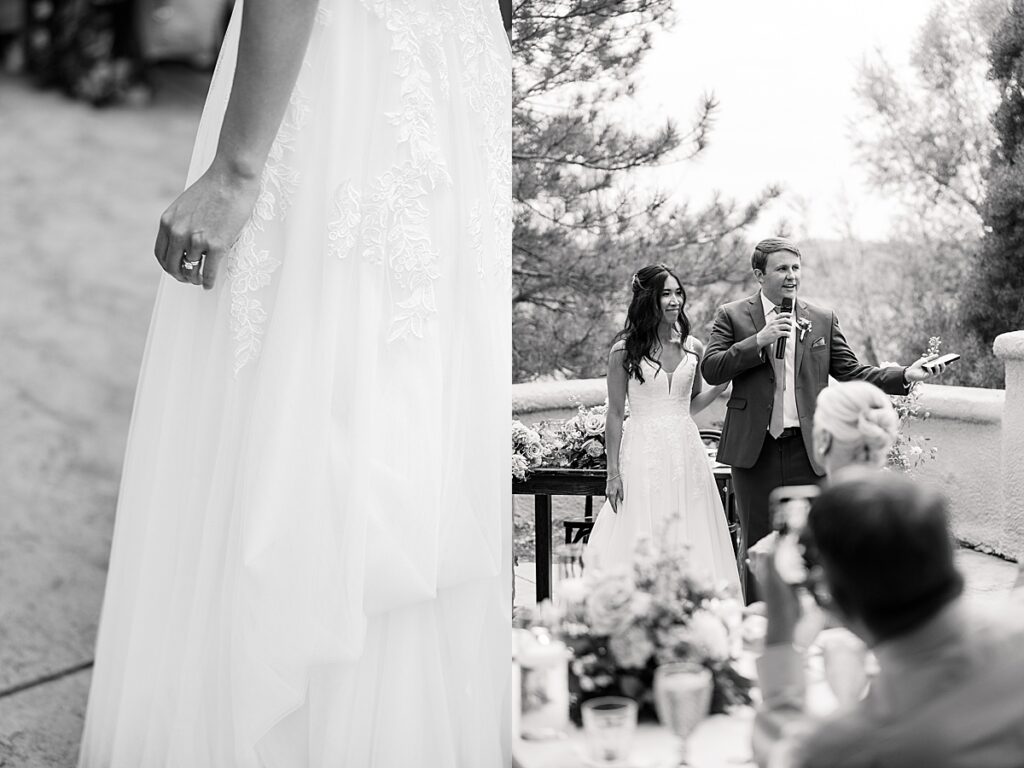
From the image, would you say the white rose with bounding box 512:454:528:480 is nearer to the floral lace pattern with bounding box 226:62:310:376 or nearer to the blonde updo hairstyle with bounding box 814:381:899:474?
the floral lace pattern with bounding box 226:62:310:376

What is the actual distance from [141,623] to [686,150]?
6.35 m

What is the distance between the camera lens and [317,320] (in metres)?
1.34

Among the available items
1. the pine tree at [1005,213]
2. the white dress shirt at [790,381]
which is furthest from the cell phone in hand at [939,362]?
the pine tree at [1005,213]

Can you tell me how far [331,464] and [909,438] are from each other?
5.28 metres

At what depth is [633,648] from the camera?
1107mm

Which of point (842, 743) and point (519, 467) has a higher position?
point (519, 467)

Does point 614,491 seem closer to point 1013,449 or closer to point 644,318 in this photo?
point 644,318

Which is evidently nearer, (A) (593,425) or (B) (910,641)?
(B) (910,641)

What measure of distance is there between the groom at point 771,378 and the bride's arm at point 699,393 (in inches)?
19.2

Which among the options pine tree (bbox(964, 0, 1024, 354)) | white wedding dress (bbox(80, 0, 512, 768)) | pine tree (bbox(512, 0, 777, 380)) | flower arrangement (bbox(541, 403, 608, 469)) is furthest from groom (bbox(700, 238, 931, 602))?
pine tree (bbox(964, 0, 1024, 354))

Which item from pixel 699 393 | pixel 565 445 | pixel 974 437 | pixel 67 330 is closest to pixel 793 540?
pixel 67 330

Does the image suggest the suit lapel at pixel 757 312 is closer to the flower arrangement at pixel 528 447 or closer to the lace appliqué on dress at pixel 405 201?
the flower arrangement at pixel 528 447

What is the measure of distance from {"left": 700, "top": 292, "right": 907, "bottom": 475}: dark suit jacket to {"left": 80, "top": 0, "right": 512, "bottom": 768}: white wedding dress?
240cm

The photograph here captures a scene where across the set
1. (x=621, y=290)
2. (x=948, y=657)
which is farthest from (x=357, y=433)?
(x=621, y=290)
